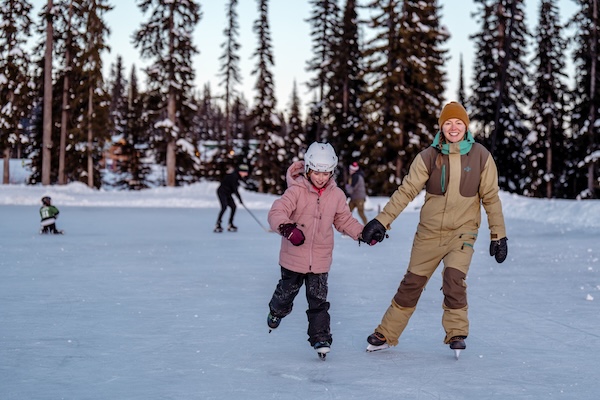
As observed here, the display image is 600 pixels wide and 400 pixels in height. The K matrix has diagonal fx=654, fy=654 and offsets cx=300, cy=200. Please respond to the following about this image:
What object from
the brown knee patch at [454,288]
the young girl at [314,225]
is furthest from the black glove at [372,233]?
the brown knee patch at [454,288]

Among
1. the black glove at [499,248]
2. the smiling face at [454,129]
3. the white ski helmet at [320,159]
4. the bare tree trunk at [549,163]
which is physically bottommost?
the black glove at [499,248]

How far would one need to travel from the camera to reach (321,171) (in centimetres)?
424

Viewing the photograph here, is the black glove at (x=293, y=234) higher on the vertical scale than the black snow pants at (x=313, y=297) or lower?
higher

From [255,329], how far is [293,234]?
4.76 feet

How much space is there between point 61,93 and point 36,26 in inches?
311

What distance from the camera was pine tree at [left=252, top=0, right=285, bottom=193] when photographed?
46438 mm

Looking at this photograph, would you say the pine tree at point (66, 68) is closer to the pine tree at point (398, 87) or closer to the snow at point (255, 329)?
the pine tree at point (398, 87)

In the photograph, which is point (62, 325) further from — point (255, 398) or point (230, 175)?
point (230, 175)

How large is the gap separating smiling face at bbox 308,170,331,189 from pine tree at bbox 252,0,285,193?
4192 centimetres

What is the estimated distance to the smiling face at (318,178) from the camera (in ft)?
14.1

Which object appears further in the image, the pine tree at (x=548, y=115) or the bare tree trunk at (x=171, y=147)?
the pine tree at (x=548, y=115)

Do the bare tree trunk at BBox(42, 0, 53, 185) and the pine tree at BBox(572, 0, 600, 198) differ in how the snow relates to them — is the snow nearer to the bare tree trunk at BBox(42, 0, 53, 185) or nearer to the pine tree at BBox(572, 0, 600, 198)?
the bare tree trunk at BBox(42, 0, 53, 185)

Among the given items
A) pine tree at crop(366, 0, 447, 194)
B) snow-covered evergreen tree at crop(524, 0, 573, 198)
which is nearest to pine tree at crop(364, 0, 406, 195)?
pine tree at crop(366, 0, 447, 194)

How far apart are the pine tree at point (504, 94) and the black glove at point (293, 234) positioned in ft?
122
